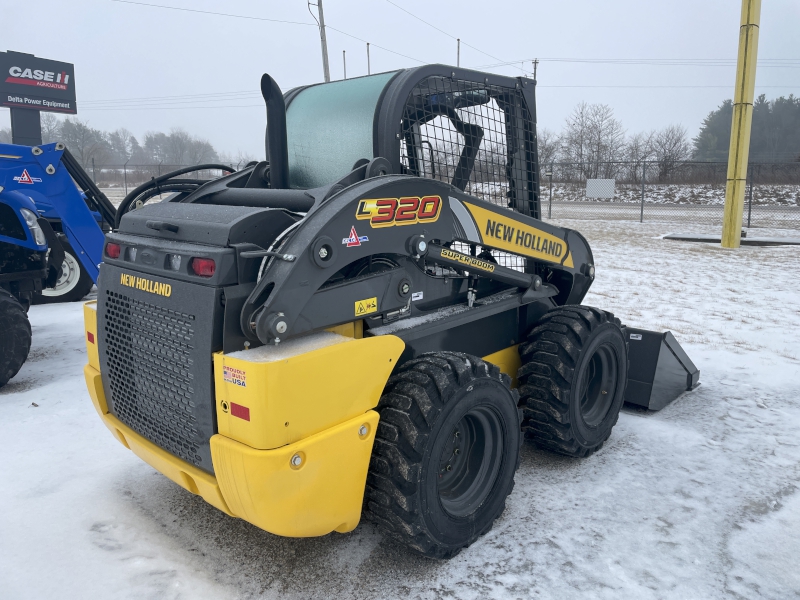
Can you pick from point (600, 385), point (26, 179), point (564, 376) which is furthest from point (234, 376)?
point (26, 179)

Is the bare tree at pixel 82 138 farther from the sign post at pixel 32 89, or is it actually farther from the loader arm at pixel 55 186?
the loader arm at pixel 55 186

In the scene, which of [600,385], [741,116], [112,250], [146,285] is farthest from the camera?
[741,116]

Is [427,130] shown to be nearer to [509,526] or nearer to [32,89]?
[509,526]

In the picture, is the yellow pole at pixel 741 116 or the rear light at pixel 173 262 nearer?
the rear light at pixel 173 262

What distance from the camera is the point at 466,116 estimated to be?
3580 mm

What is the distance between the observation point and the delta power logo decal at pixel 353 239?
255 centimetres

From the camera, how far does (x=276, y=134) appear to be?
3184 mm

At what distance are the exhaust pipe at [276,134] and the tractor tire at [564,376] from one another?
1.72m

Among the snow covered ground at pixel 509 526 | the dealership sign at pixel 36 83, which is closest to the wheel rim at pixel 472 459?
the snow covered ground at pixel 509 526

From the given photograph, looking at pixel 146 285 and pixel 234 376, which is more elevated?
pixel 146 285

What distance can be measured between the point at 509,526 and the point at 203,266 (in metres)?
1.89

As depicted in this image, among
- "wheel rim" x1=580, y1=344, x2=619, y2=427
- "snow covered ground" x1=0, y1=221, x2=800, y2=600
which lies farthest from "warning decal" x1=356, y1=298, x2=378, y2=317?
"wheel rim" x1=580, y1=344, x2=619, y2=427

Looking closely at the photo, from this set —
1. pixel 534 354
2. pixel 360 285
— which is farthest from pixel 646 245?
pixel 360 285

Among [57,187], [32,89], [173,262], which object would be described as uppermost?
[32,89]
